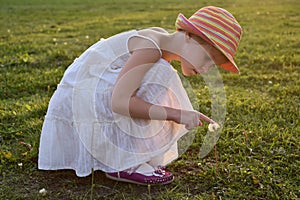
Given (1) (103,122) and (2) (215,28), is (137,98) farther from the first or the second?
(2) (215,28)

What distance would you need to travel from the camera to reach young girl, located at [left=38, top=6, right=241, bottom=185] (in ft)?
8.18

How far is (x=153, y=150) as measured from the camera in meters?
2.66

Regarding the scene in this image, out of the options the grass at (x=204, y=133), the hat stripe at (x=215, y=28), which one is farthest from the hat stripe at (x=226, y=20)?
the grass at (x=204, y=133)

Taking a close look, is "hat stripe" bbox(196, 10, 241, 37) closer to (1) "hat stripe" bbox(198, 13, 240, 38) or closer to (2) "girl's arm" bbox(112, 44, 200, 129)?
(1) "hat stripe" bbox(198, 13, 240, 38)

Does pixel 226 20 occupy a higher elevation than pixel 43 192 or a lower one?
higher

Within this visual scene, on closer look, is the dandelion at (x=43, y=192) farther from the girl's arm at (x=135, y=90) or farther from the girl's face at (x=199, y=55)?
the girl's face at (x=199, y=55)

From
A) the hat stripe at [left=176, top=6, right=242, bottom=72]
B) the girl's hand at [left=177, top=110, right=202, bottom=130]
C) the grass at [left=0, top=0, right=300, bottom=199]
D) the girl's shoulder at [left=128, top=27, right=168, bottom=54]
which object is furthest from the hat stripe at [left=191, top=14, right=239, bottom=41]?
the grass at [left=0, top=0, right=300, bottom=199]

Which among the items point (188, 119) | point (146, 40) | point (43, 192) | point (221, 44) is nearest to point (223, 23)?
point (221, 44)

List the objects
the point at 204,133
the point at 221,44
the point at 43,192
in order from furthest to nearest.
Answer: the point at 204,133, the point at 43,192, the point at 221,44

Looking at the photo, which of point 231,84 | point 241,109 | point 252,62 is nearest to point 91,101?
point 241,109

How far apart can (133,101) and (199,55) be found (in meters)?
0.44

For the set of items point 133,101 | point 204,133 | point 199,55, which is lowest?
point 204,133

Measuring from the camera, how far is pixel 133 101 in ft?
8.17

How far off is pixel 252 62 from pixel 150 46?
345 cm
